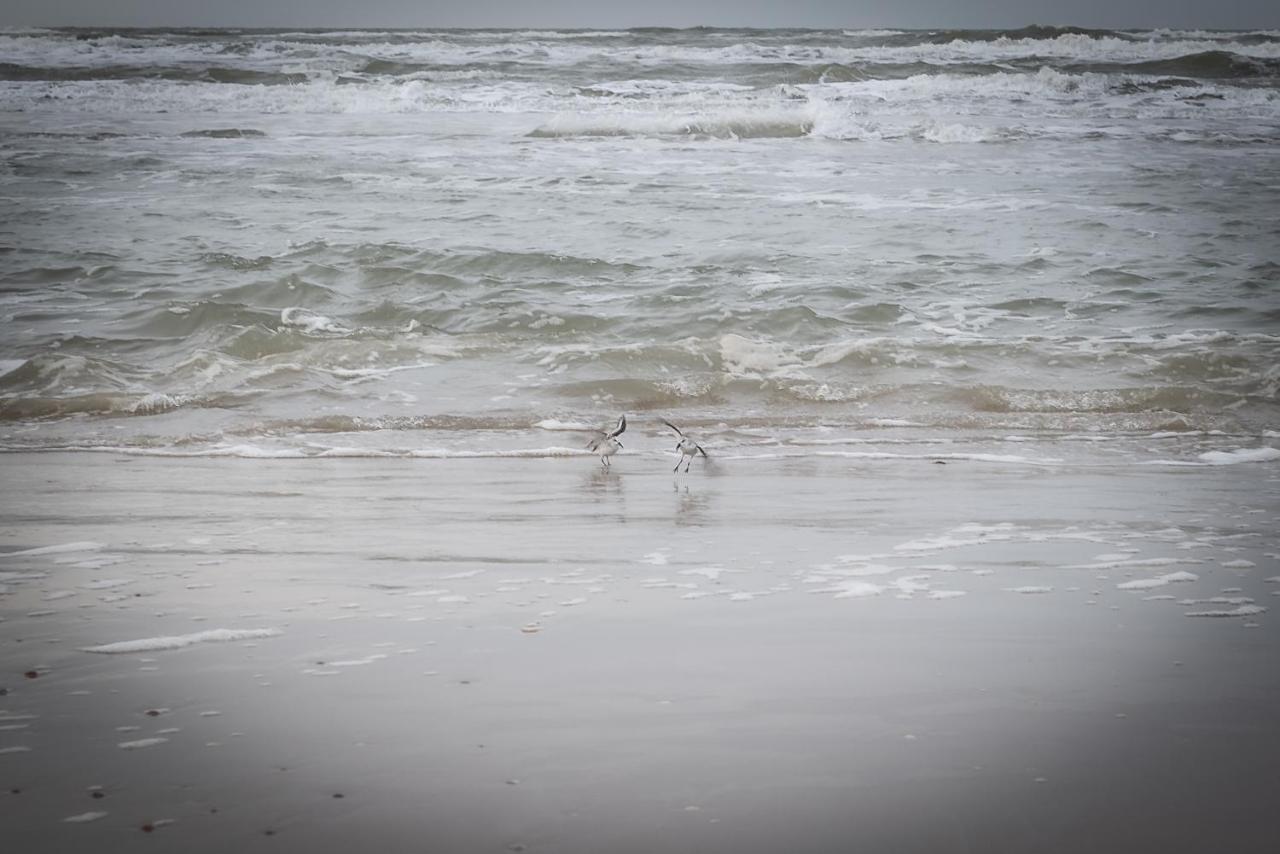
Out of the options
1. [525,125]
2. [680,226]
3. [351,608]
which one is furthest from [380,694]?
[525,125]

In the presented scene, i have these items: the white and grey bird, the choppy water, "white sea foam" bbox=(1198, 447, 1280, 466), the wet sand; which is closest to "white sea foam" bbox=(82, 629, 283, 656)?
the wet sand

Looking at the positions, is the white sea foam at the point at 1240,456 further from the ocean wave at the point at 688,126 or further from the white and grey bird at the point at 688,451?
the ocean wave at the point at 688,126

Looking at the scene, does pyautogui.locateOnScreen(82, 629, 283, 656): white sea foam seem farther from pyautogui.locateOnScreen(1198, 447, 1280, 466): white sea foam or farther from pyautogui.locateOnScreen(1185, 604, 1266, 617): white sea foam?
pyautogui.locateOnScreen(1198, 447, 1280, 466): white sea foam

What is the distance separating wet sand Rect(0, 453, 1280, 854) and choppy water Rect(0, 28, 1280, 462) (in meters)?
1.83

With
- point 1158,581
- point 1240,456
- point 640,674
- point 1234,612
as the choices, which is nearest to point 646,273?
point 1240,456

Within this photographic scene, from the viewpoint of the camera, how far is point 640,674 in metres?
2.63

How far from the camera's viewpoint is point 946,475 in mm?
5152

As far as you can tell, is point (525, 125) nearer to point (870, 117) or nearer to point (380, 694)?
point (870, 117)

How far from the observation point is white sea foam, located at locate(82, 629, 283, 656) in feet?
9.14

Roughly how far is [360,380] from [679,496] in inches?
134

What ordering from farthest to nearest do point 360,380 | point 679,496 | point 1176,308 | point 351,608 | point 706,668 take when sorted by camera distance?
1. point 1176,308
2. point 360,380
3. point 679,496
4. point 351,608
5. point 706,668

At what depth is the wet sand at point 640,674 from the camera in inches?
78.0

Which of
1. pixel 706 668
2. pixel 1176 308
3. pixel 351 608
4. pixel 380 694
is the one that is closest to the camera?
pixel 380 694

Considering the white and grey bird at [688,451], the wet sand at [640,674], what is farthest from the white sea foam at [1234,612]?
the white and grey bird at [688,451]
